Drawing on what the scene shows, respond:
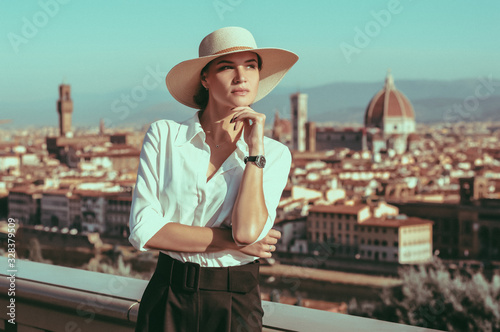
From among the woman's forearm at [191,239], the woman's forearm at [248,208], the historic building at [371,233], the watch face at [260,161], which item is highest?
the watch face at [260,161]

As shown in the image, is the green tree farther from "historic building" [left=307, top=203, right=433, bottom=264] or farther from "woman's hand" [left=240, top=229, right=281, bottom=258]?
"woman's hand" [left=240, top=229, right=281, bottom=258]

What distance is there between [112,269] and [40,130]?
37811 millimetres

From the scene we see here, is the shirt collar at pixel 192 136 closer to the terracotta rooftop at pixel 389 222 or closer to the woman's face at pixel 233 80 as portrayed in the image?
the woman's face at pixel 233 80

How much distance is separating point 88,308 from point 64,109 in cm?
3102

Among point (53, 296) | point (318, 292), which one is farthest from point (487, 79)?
point (53, 296)

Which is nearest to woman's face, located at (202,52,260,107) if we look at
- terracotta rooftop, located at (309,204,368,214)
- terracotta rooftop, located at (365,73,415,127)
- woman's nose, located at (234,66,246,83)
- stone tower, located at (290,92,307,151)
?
woman's nose, located at (234,66,246,83)

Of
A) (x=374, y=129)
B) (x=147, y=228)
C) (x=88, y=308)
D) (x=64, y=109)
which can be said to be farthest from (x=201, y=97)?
(x=374, y=129)

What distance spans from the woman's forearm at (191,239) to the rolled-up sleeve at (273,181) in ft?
0.10

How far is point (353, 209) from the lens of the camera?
43.8 feet

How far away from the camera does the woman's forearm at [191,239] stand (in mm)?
570

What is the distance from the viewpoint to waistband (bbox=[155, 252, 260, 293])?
572 mm

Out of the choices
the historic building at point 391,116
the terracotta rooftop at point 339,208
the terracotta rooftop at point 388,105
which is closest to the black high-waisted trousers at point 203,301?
the terracotta rooftop at point 339,208

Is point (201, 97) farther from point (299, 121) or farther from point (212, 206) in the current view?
point (299, 121)

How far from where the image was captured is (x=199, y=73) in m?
0.62
